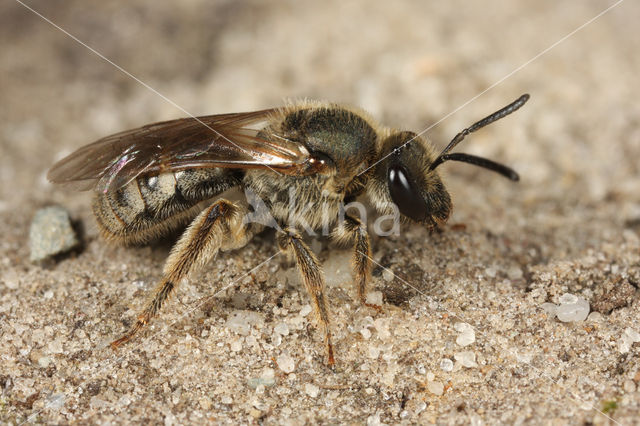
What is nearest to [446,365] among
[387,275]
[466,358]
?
[466,358]

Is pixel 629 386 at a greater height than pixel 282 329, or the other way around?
pixel 282 329

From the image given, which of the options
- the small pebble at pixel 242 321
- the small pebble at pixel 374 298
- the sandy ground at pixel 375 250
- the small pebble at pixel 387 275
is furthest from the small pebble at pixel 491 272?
the small pebble at pixel 242 321

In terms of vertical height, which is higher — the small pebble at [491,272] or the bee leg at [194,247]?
the bee leg at [194,247]

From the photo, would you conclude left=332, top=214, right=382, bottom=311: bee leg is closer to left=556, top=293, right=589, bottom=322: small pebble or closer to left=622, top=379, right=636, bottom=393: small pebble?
left=556, top=293, right=589, bottom=322: small pebble

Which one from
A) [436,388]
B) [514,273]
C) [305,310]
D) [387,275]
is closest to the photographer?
[436,388]

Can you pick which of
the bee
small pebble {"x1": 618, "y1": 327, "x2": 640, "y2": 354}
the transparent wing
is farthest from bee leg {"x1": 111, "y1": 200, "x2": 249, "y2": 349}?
small pebble {"x1": 618, "y1": 327, "x2": 640, "y2": 354}

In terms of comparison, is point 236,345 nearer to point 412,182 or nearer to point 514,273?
point 412,182

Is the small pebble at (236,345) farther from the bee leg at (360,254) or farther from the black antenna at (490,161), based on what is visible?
the black antenna at (490,161)
